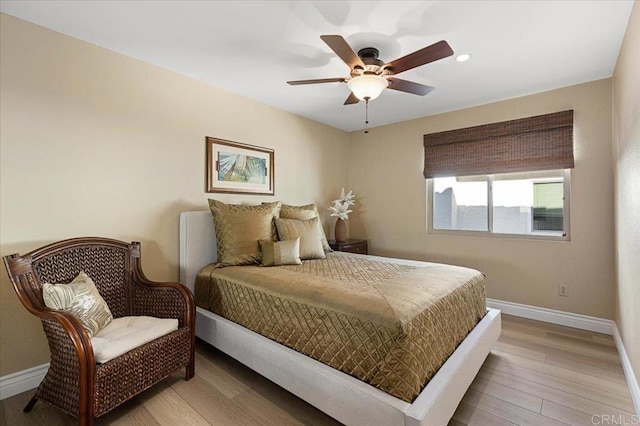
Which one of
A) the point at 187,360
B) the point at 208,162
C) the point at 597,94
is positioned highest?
the point at 597,94

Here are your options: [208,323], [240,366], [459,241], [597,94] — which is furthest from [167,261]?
[597,94]

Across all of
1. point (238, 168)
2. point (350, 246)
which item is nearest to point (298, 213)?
point (238, 168)

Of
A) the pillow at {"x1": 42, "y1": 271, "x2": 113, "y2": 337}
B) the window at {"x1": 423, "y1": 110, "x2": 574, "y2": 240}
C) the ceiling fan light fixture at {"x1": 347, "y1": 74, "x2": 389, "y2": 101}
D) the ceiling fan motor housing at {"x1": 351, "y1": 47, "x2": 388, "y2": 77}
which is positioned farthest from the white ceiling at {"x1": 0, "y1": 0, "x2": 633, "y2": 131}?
the pillow at {"x1": 42, "y1": 271, "x2": 113, "y2": 337}

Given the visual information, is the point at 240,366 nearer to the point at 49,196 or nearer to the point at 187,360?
the point at 187,360

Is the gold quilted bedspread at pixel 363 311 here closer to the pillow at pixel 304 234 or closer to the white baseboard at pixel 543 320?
the pillow at pixel 304 234

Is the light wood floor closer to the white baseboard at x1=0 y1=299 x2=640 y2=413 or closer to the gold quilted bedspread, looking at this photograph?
the white baseboard at x1=0 y1=299 x2=640 y2=413

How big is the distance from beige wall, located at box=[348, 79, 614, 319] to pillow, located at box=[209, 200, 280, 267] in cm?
213

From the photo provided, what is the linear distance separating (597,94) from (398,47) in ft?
7.19

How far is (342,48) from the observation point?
176 centimetres

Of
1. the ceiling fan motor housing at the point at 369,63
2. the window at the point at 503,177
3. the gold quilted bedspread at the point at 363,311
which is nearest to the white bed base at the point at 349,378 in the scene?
the gold quilted bedspread at the point at 363,311

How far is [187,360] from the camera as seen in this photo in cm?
200

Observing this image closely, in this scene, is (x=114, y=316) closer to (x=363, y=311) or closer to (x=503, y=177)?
(x=363, y=311)

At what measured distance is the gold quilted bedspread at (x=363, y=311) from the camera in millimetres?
1386

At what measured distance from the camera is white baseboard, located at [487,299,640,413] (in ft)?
7.34
